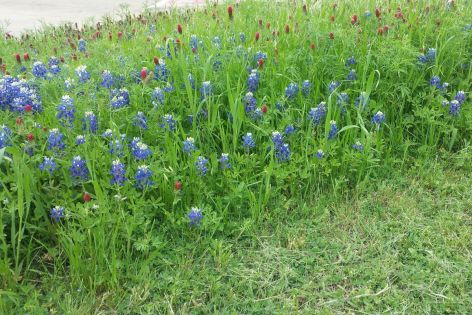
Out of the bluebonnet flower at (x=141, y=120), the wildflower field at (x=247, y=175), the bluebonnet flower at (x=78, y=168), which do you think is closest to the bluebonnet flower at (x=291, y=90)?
the wildflower field at (x=247, y=175)

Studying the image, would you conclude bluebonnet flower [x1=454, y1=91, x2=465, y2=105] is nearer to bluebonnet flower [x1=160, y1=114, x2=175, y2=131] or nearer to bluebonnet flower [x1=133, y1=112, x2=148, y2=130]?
bluebonnet flower [x1=160, y1=114, x2=175, y2=131]

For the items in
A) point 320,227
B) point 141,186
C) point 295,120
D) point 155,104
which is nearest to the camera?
point 141,186

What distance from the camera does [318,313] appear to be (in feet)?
7.69

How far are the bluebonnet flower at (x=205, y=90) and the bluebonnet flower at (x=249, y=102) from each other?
23 centimetres

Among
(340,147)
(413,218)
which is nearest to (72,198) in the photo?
(340,147)

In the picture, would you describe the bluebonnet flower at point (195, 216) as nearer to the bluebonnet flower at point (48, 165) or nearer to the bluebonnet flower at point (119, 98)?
the bluebonnet flower at point (48, 165)

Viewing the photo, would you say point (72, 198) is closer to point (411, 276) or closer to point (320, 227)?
point (320, 227)

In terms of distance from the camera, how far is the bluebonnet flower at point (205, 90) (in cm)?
317

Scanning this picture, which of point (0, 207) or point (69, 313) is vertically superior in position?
point (0, 207)

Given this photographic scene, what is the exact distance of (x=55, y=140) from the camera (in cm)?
264

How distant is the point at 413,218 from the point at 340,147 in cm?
60

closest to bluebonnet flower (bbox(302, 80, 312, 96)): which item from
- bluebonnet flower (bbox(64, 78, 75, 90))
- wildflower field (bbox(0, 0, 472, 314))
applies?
wildflower field (bbox(0, 0, 472, 314))

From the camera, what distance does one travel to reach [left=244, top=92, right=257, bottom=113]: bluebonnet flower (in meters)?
3.22

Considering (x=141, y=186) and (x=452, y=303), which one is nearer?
(x=452, y=303)
